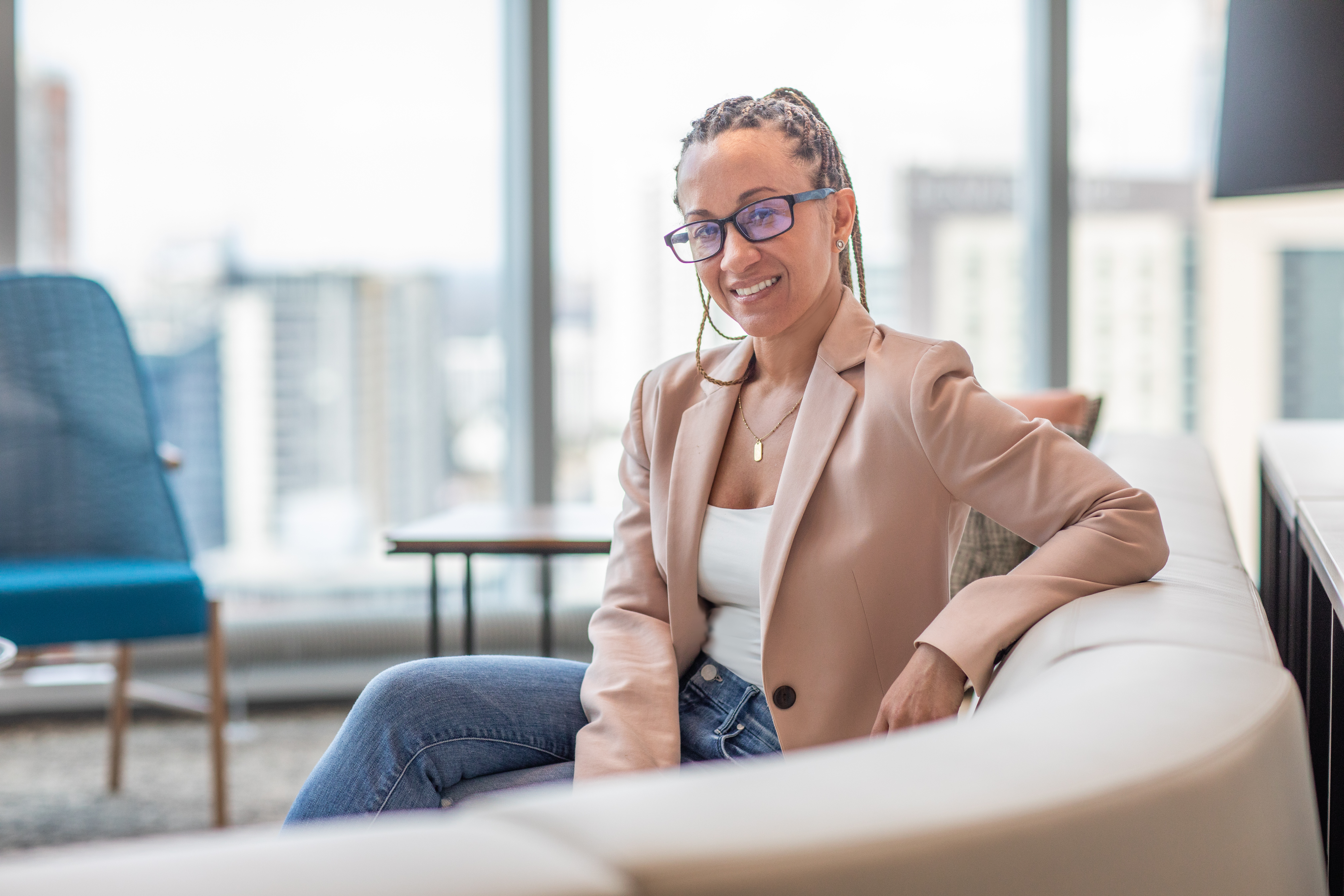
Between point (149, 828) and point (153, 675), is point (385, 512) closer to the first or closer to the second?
point (153, 675)

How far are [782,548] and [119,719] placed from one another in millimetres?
2141

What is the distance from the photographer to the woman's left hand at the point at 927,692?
995 mm

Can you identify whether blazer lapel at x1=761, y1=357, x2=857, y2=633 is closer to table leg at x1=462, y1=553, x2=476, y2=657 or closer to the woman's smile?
the woman's smile

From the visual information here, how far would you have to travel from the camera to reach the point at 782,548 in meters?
1.18

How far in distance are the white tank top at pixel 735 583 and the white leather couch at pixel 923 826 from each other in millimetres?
553

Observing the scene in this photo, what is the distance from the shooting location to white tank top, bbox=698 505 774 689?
125 cm

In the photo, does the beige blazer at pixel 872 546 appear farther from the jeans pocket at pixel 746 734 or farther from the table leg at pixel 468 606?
the table leg at pixel 468 606

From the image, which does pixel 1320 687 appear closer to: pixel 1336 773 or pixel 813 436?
pixel 1336 773

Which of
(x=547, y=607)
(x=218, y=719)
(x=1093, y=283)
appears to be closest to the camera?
(x=218, y=719)

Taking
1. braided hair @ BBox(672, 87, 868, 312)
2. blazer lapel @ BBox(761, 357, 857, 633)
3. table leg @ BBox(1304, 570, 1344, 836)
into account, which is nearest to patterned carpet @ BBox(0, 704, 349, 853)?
blazer lapel @ BBox(761, 357, 857, 633)

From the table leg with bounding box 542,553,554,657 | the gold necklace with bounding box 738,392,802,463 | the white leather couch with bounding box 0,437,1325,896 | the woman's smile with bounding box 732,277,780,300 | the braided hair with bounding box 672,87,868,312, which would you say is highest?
the braided hair with bounding box 672,87,868,312

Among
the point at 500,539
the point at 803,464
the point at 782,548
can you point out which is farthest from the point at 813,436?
the point at 500,539

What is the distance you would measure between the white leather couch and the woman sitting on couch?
39 centimetres

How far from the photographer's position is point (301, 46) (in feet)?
10.9
